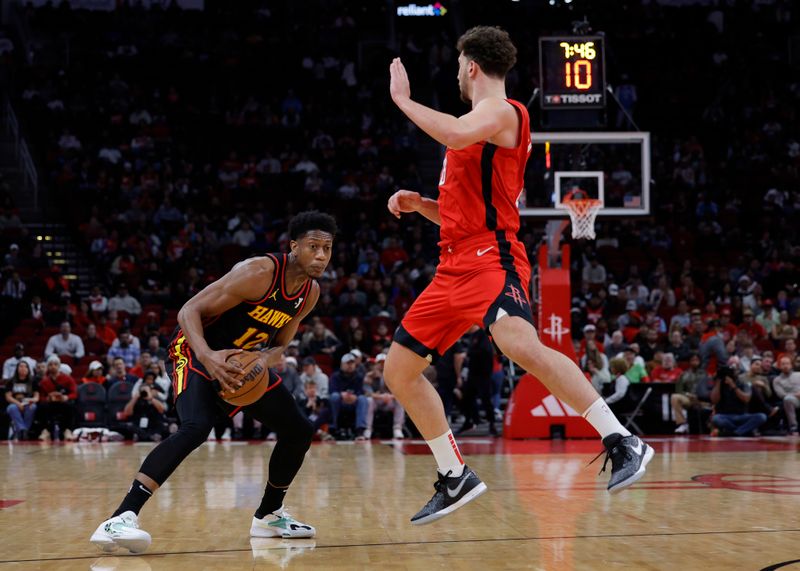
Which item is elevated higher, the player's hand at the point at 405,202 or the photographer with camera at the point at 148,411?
the player's hand at the point at 405,202

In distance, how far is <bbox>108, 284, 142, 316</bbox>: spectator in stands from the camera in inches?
675

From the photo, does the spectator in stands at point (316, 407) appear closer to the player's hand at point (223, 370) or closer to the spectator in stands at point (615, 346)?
the spectator in stands at point (615, 346)

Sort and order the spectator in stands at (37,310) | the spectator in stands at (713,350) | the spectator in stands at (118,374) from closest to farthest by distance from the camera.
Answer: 1. the spectator in stands at (118,374)
2. the spectator in stands at (713,350)
3. the spectator in stands at (37,310)

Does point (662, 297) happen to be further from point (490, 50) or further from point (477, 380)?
point (490, 50)

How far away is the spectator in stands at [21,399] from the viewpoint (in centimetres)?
1387

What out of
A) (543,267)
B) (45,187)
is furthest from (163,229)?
(543,267)

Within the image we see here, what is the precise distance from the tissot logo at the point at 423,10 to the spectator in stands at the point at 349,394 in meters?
14.5

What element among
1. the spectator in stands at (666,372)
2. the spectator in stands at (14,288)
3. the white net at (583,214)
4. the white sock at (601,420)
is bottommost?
the spectator in stands at (666,372)

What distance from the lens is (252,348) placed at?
5203 millimetres

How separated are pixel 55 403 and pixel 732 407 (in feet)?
30.6

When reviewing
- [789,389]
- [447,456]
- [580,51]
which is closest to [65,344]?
[580,51]

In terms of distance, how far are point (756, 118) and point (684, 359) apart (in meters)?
10.4

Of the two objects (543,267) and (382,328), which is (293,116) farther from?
(543,267)

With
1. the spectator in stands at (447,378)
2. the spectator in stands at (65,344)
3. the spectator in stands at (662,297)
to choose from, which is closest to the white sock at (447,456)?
the spectator in stands at (447,378)
